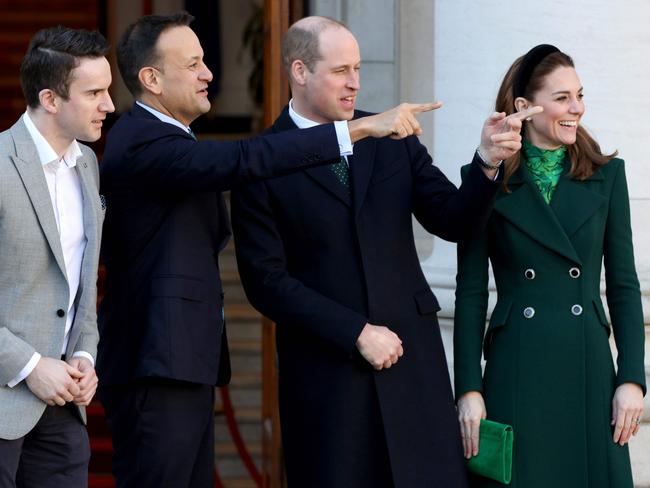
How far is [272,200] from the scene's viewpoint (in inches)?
157

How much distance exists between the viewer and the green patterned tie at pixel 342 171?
400 centimetres

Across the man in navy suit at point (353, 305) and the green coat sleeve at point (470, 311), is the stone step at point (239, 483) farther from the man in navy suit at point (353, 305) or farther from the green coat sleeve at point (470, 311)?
the green coat sleeve at point (470, 311)

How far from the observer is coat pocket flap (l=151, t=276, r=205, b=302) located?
12.3 feet

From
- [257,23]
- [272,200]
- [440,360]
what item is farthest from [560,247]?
[257,23]

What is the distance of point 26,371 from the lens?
3.38m

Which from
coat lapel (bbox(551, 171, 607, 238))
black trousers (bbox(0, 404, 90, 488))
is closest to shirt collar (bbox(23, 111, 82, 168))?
black trousers (bbox(0, 404, 90, 488))

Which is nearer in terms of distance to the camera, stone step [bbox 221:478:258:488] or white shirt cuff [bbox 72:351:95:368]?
white shirt cuff [bbox 72:351:95:368]

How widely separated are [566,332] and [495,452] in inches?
14.6

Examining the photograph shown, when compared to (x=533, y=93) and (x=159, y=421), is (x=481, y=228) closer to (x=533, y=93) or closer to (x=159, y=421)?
(x=533, y=93)

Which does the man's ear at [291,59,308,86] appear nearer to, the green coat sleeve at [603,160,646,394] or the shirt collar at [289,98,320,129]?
the shirt collar at [289,98,320,129]

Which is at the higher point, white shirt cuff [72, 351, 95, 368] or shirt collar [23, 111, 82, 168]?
shirt collar [23, 111, 82, 168]

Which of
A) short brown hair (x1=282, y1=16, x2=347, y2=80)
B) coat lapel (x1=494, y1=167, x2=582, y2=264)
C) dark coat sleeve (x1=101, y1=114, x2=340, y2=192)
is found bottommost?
coat lapel (x1=494, y1=167, x2=582, y2=264)

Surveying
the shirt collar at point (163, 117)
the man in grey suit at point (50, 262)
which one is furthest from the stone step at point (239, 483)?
the man in grey suit at point (50, 262)

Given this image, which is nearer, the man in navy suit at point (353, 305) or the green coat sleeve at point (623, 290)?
the green coat sleeve at point (623, 290)
